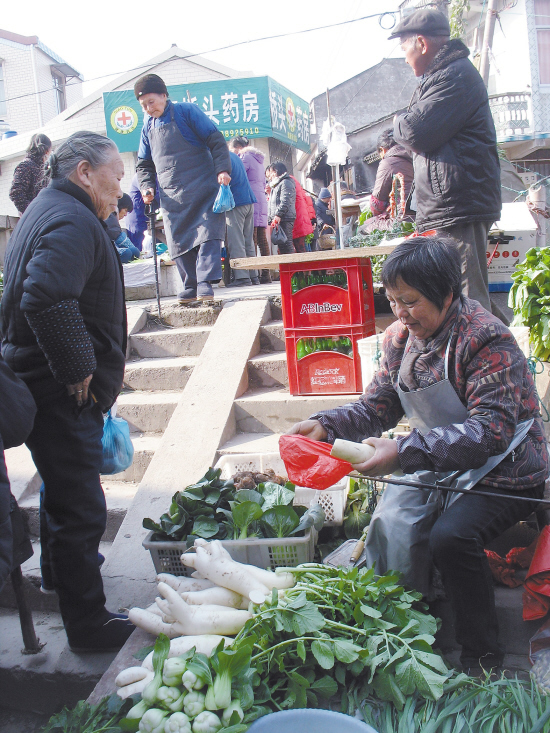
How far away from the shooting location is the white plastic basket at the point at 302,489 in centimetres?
270

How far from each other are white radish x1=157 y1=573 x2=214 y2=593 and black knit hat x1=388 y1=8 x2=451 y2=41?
3.22m

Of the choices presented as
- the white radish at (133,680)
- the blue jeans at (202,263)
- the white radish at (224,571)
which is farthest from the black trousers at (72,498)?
the blue jeans at (202,263)

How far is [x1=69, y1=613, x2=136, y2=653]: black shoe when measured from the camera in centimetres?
242

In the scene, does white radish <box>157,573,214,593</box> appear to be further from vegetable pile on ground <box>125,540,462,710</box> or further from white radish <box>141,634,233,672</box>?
white radish <box>141,634,233,672</box>

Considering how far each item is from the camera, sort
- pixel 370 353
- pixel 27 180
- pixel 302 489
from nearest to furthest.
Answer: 1. pixel 302 489
2. pixel 370 353
3. pixel 27 180

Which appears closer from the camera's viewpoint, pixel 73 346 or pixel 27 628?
pixel 73 346

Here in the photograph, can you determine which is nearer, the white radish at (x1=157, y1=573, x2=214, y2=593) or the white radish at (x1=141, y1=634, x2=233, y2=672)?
the white radish at (x1=141, y1=634, x2=233, y2=672)

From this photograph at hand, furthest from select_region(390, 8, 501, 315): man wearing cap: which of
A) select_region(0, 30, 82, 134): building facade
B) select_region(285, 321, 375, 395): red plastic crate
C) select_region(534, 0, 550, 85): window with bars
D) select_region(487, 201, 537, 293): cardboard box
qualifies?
select_region(0, 30, 82, 134): building facade

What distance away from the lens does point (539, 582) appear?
193 cm

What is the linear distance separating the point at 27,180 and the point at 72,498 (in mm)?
3444

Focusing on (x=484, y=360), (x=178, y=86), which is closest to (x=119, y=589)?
(x=484, y=360)

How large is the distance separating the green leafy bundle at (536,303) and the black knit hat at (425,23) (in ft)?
5.10

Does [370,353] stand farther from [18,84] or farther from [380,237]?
[18,84]

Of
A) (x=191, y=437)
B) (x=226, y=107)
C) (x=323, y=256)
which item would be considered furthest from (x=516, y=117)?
(x=191, y=437)
